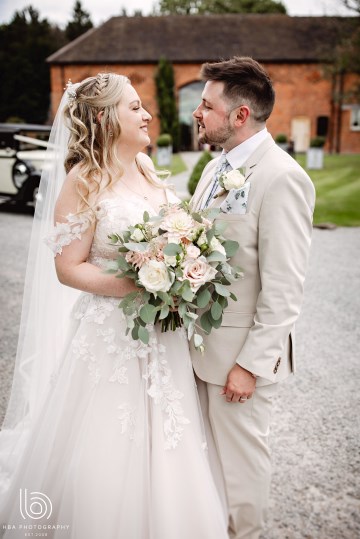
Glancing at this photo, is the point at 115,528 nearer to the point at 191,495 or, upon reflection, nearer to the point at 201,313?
the point at 191,495

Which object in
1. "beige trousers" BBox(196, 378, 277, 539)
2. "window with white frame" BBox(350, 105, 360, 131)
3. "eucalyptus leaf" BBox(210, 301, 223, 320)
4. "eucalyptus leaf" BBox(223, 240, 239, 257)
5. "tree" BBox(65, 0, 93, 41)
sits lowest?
"beige trousers" BBox(196, 378, 277, 539)

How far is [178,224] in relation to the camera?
2.04 meters

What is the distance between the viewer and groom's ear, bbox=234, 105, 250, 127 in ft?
7.76

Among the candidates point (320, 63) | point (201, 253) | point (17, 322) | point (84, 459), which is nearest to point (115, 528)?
point (84, 459)

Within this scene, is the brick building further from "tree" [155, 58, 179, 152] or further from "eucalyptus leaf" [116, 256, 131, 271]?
"eucalyptus leaf" [116, 256, 131, 271]

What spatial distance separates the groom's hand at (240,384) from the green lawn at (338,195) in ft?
33.0

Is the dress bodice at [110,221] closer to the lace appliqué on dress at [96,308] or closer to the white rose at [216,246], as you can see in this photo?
the lace appliqué on dress at [96,308]

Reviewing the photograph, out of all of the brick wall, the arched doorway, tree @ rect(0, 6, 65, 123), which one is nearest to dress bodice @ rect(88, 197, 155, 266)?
the brick wall

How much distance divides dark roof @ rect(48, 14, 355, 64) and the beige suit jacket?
3089 centimetres

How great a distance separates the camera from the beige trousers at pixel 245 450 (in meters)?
2.47

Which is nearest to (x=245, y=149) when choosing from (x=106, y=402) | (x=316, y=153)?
(x=106, y=402)

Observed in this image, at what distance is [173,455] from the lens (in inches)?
97.3

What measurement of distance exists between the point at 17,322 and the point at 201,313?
4228 millimetres

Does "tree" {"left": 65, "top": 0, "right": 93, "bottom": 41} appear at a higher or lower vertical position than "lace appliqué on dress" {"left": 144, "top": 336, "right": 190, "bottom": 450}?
higher
